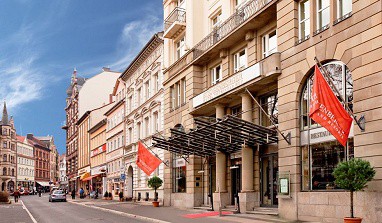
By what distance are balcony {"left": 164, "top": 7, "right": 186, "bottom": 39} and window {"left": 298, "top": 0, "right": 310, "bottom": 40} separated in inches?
628

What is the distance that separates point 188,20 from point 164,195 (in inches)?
520

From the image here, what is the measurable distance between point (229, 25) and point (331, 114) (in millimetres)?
13849

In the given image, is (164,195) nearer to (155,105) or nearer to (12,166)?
(155,105)

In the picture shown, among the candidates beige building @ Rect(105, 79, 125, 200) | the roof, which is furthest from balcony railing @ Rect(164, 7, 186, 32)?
beige building @ Rect(105, 79, 125, 200)

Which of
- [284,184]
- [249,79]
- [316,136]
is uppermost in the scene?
[249,79]

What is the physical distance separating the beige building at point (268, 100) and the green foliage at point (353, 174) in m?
0.95

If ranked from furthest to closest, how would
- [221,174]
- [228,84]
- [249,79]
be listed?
[221,174]
[228,84]
[249,79]

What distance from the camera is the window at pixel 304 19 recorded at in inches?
877

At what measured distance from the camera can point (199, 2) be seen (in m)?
36.2

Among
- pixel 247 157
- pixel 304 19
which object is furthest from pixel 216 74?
pixel 304 19

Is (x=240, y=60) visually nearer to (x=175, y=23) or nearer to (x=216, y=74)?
(x=216, y=74)

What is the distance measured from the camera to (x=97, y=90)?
299ft

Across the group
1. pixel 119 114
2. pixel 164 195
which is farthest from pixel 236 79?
pixel 119 114

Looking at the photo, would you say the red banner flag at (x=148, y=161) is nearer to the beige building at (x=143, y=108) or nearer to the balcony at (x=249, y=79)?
the beige building at (x=143, y=108)
